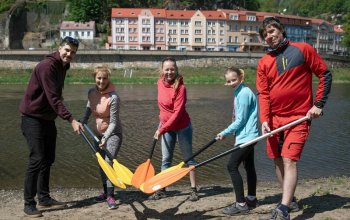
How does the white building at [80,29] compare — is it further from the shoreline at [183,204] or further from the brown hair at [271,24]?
the brown hair at [271,24]

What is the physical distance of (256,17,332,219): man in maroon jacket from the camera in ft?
17.1

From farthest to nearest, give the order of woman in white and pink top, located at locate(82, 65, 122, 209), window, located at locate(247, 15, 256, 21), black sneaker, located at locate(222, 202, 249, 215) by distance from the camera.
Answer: window, located at locate(247, 15, 256, 21), woman in white and pink top, located at locate(82, 65, 122, 209), black sneaker, located at locate(222, 202, 249, 215)

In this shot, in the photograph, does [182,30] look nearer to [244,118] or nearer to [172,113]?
[172,113]

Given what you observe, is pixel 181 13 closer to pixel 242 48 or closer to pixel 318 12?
pixel 242 48

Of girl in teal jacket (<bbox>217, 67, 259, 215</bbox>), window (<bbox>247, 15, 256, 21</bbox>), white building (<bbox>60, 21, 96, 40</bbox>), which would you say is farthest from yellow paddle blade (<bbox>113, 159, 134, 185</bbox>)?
window (<bbox>247, 15, 256, 21</bbox>)

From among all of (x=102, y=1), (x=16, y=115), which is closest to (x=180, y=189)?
(x=16, y=115)

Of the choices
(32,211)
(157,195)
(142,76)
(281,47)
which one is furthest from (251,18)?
(32,211)

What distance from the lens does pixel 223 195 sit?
22.6 ft

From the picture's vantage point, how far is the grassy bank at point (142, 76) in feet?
171

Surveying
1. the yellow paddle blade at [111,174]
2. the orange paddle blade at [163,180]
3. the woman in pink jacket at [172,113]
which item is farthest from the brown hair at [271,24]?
the yellow paddle blade at [111,174]

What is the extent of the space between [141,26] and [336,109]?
227 feet

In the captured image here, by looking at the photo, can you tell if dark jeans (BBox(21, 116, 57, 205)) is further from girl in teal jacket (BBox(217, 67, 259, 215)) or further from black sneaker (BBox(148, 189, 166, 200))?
girl in teal jacket (BBox(217, 67, 259, 215))

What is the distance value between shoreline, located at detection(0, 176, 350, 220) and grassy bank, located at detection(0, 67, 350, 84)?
4427 centimetres

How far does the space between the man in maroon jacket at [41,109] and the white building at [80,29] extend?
274 ft
